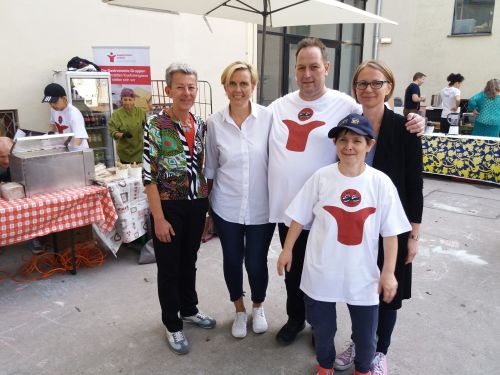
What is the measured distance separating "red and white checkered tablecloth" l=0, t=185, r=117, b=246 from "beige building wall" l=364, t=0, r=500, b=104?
1099 cm

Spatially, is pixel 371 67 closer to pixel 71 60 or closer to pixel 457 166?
pixel 71 60

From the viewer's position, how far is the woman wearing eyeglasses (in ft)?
6.15

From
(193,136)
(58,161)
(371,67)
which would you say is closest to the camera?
(371,67)

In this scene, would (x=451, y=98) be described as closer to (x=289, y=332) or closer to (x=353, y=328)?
(x=289, y=332)

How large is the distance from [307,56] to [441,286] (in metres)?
2.35

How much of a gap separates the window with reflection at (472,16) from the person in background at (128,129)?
11155 mm

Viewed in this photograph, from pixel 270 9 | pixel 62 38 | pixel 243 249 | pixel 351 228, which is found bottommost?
pixel 243 249

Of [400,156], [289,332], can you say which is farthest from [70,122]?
[400,156]

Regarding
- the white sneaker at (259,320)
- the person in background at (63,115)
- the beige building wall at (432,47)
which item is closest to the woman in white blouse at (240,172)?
the white sneaker at (259,320)

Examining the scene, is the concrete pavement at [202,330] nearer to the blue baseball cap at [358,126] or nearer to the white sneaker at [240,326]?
the white sneaker at [240,326]

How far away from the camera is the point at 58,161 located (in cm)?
316

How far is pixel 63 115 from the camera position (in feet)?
14.7

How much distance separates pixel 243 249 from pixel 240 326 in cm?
53

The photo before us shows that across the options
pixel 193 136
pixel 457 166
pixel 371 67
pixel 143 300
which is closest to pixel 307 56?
pixel 371 67
